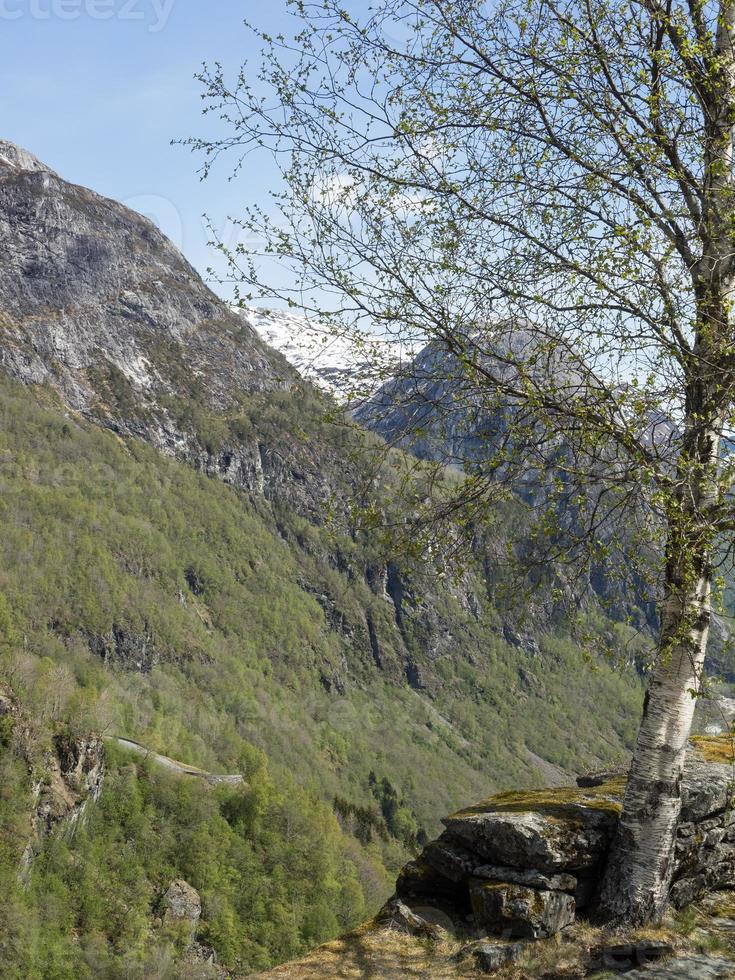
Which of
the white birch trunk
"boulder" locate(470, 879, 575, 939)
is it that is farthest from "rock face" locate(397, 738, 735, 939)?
the white birch trunk

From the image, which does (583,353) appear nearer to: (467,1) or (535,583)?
(535,583)

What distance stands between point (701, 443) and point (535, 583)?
102 inches

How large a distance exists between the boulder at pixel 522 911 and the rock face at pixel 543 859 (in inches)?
0.5

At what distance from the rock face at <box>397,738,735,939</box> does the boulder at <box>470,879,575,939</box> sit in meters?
0.01

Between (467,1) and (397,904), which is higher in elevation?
(467,1)

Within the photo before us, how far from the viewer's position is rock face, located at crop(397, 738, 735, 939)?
10422mm

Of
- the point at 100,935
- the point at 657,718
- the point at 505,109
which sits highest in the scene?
the point at 505,109

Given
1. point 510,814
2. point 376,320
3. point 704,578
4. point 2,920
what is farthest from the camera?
point 2,920

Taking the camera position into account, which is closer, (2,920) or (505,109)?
(505,109)

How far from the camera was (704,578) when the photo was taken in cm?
1006

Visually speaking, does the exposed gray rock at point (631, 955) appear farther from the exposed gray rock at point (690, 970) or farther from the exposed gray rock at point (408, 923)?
the exposed gray rock at point (408, 923)

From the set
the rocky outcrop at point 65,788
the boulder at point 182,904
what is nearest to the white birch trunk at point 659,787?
the rocky outcrop at point 65,788

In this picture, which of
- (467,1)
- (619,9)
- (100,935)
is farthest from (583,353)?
(100,935)

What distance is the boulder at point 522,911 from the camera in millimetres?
10188
